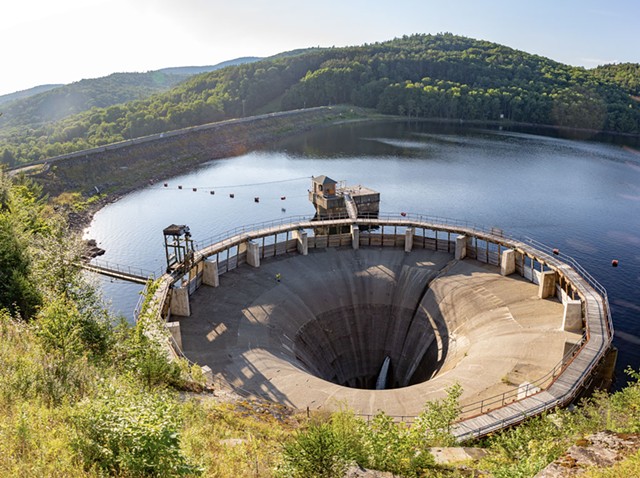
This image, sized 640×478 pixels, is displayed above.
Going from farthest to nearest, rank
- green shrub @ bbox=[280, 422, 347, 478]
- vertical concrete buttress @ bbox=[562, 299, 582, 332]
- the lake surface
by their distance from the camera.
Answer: the lake surface < vertical concrete buttress @ bbox=[562, 299, 582, 332] < green shrub @ bbox=[280, 422, 347, 478]

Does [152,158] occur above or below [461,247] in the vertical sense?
above

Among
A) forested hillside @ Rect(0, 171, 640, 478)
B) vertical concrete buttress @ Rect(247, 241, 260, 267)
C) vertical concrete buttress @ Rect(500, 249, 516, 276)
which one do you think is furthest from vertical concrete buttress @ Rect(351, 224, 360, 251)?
forested hillside @ Rect(0, 171, 640, 478)

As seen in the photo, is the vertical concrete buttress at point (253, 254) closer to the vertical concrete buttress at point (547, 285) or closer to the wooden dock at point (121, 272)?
the wooden dock at point (121, 272)

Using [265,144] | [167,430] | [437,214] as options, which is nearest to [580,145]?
[437,214]

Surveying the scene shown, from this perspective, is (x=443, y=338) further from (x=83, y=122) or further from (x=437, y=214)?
(x=83, y=122)

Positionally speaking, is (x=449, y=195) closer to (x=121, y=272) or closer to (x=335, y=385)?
(x=121, y=272)

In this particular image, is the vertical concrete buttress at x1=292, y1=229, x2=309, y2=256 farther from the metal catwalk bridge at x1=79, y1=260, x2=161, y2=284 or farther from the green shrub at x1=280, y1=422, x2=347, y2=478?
the green shrub at x1=280, y1=422, x2=347, y2=478

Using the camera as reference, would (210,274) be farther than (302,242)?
No

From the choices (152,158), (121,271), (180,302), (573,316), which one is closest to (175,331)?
(180,302)
